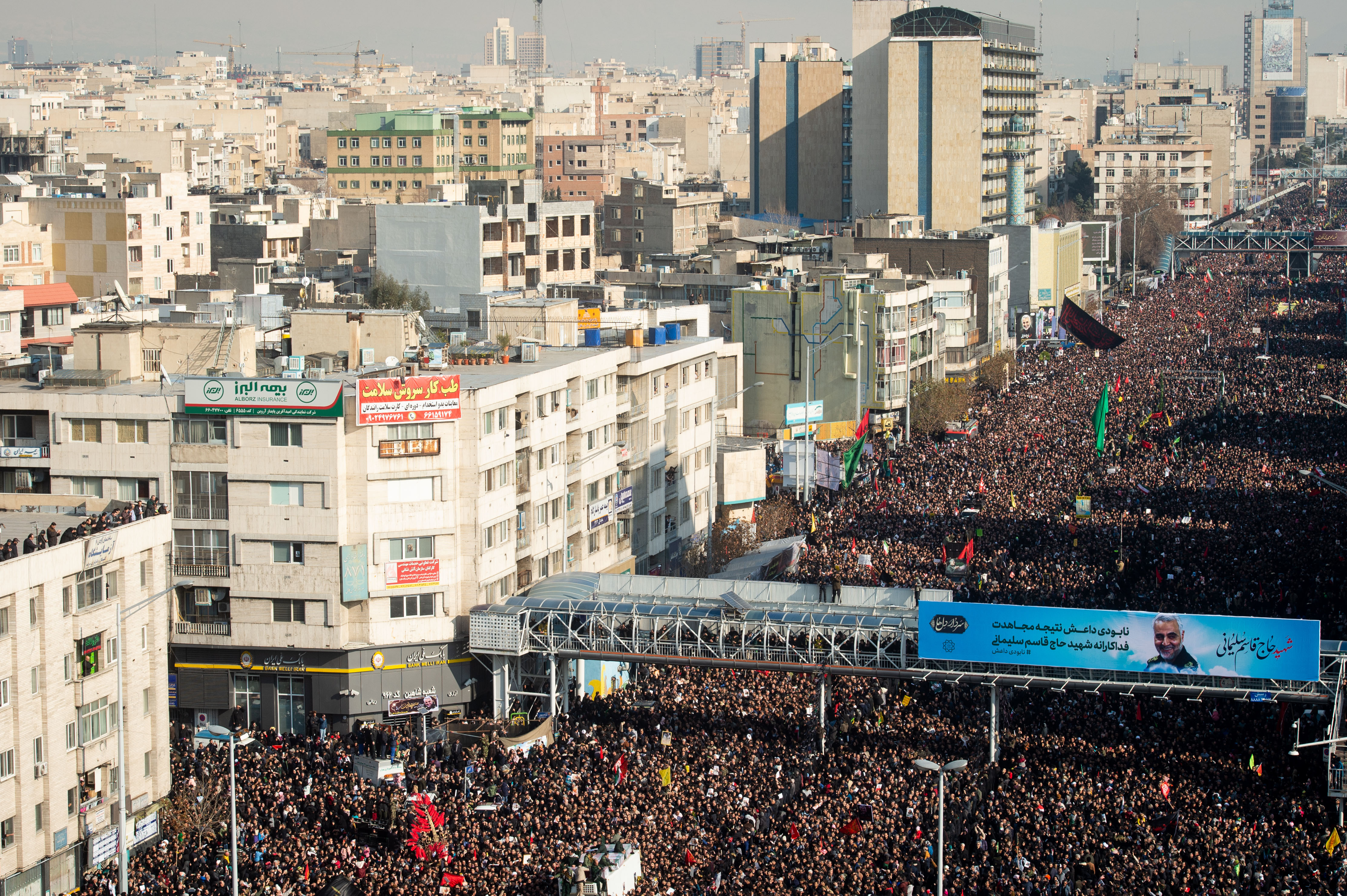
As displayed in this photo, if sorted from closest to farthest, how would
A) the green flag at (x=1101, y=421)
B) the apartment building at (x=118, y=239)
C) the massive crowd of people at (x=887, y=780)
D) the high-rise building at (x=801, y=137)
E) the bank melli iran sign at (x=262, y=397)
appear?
1. the massive crowd of people at (x=887, y=780)
2. the bank melli iran sign at (x=262, y=397)
3. the green flag at (x=1101, y=421)
4. the apartment building at (x=118, y=239)
5. the high-rise building at (x=801, y=137)

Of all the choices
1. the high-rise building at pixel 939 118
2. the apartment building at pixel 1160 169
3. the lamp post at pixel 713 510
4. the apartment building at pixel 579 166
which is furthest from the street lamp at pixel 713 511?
the apartment building at pixel 1160 169

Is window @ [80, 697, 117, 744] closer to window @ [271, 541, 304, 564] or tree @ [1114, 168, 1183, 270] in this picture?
window @ [271, 541, 304, 564]

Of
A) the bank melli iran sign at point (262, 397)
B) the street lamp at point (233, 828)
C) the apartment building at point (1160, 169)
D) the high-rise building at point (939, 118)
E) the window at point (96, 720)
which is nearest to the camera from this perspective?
the street lamp at point (233, 828)

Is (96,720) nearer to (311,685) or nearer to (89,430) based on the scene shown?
(311,685)

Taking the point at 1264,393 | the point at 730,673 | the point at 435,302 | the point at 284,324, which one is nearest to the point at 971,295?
the point at 1264,393

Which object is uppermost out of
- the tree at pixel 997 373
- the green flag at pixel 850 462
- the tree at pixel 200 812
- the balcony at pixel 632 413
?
the balcony at pixel 632 413

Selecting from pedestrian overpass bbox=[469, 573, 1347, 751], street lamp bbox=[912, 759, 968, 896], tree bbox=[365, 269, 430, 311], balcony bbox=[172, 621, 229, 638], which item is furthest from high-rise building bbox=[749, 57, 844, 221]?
street lamp bbox=[912, 759, 968, 896]

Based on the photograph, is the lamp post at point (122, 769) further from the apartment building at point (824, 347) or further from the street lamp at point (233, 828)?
the apartment building at point (824, 347)
